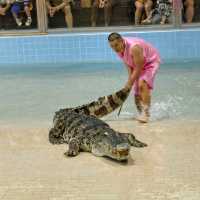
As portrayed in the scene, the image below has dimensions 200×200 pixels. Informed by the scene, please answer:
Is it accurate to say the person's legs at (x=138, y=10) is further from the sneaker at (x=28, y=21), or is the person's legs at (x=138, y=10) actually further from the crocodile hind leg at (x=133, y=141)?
the crocodile hind leg at (x=133, y=141)

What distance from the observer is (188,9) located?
11.1 m

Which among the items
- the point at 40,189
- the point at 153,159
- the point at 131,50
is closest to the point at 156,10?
the point at 131,50

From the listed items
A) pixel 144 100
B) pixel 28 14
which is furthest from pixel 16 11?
pixel 144 100

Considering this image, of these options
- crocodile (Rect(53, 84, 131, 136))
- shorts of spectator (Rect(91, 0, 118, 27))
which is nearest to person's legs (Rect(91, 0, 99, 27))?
shorts of spectator (Rect(91, 0, 118, 27))

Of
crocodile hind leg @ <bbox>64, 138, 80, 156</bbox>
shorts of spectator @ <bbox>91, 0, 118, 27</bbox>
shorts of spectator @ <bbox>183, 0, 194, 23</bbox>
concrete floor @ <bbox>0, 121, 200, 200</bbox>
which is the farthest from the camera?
shorts of spectator @ <bbox>91, 0, 118, 27</bbox>

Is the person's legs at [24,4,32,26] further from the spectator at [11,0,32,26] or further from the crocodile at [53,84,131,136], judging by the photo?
the crocodile at [53,84,131,136]

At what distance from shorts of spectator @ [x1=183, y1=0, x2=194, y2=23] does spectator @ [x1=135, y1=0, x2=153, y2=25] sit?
64 cm

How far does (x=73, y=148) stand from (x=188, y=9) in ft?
20.9

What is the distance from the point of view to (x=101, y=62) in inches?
428

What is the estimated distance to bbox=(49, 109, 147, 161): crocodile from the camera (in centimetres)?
497

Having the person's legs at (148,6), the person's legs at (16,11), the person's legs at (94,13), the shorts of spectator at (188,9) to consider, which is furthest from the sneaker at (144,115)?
the person's legs at (16,11)

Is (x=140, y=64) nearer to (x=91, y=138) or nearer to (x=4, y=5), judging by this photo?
(x=91, y=138)

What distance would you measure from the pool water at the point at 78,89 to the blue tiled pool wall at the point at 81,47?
0.87 ft

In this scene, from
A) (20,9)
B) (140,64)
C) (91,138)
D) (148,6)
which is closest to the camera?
(91,138)
